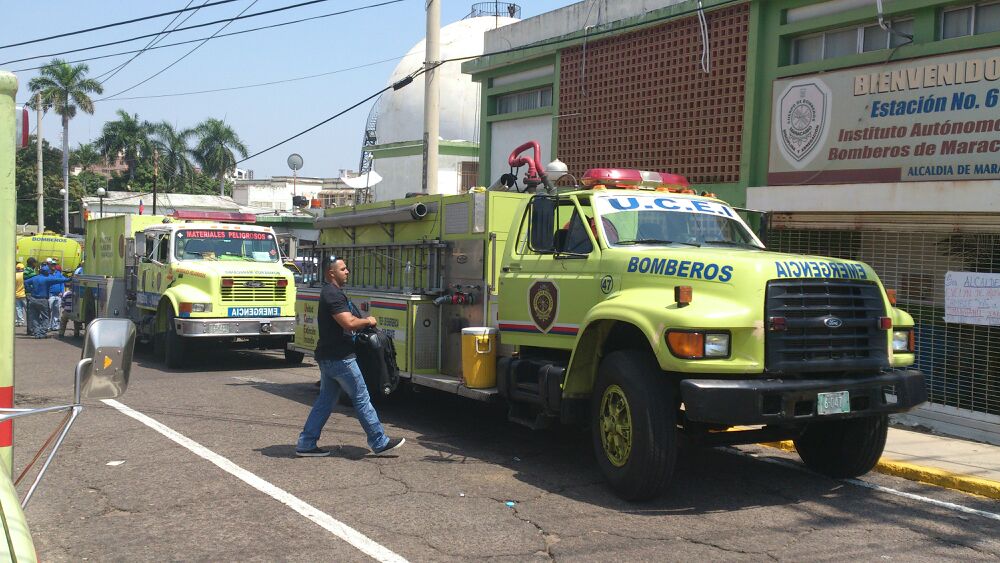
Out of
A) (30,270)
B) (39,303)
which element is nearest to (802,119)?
(39,303)

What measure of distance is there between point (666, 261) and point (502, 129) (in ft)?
42.7

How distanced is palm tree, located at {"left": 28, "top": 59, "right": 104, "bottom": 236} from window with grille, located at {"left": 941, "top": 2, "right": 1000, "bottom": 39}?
5648cm

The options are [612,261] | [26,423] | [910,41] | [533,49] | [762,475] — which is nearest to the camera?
[612,261]

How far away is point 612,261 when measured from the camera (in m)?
7.53

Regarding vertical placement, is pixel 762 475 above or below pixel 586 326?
below

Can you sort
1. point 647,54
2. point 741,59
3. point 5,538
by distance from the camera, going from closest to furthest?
point 5,538 < point 741,59 < point 647,54

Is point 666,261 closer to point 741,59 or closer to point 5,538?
point 5,538

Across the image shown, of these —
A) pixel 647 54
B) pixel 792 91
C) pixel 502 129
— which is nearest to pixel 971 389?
pixel 792 91

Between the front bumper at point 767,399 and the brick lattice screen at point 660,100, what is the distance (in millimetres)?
7464

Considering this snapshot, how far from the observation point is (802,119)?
12.8 m

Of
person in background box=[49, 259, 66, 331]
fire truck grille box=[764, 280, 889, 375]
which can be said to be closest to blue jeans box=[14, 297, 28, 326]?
person in background box=[49, 259, 66, 331]

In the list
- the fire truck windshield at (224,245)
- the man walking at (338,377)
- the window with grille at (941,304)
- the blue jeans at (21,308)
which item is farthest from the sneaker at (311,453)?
the blue jeans at (21,308)

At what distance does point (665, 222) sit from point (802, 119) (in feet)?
18.8

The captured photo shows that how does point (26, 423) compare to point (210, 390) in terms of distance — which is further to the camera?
point (210, 390)
